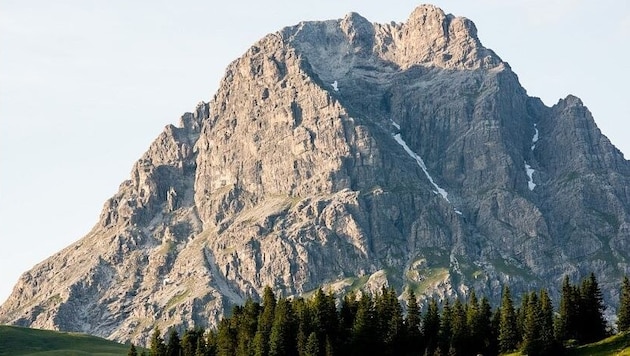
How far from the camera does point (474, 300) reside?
180m

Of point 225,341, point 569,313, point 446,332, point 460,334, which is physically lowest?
point 460,334

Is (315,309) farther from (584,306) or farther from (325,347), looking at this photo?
(584,306)

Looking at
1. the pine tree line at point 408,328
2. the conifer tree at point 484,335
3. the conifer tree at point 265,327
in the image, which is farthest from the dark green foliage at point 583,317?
the conifer tree at point 265,327

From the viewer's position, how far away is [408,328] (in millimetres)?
172875

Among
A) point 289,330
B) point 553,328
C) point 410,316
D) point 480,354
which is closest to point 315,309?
point 289,330

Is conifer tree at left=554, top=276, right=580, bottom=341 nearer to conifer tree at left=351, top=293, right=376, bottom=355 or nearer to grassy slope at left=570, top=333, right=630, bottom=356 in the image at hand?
grassy slope at left=570, top=333, right=630, bottom=356

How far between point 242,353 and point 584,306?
61468 millimetres

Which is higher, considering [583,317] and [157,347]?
[157,347]

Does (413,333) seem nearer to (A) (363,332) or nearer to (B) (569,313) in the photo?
(A) (363,332)

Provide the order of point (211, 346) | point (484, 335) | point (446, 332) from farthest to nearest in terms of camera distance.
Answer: point (211, 346) < point (446, 332) < point (484, 335)

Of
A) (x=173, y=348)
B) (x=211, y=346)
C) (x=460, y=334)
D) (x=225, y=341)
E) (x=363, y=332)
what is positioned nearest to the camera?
(x=460, y=334)

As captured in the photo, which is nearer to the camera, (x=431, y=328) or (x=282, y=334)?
(x=282, y=334)

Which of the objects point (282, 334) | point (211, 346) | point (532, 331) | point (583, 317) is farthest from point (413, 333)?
point (211, 346)

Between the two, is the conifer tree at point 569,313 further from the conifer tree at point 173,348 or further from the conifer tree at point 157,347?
the conifer tree at point 157,347
